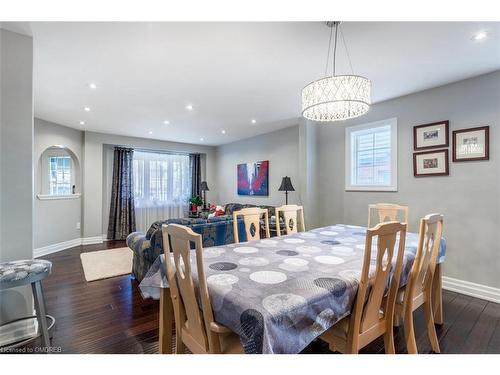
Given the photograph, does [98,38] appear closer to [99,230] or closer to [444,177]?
[444,177]

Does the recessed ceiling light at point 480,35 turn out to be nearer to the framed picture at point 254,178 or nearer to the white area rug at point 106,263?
the framed picture at point 254,178

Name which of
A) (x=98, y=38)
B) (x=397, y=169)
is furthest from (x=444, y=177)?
(x=98, y=38)

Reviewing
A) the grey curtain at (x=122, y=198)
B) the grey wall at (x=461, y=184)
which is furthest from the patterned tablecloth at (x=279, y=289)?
the grey curtain at (x=122, y=198)

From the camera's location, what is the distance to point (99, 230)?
5395 mm

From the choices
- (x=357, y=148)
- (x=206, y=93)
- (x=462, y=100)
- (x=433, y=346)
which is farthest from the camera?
(x=357, y=148)

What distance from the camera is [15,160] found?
1.95 meters

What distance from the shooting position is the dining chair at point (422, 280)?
1542 millimetres

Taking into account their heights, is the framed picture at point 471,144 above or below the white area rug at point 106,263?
above

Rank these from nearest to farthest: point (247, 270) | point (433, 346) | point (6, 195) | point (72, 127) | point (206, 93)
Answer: point (247, 270)
point (433, 346)
point (6, 195)
point (206, 93)
point (72, 127)

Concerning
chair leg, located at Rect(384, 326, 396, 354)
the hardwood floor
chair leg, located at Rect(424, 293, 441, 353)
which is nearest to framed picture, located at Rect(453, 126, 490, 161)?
the hardwood floor

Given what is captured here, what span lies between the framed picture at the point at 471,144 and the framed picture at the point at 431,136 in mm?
108

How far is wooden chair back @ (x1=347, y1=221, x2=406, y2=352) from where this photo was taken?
1.24 m

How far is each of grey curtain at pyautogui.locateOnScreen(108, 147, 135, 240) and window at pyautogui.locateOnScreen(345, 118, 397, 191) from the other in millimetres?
4894
